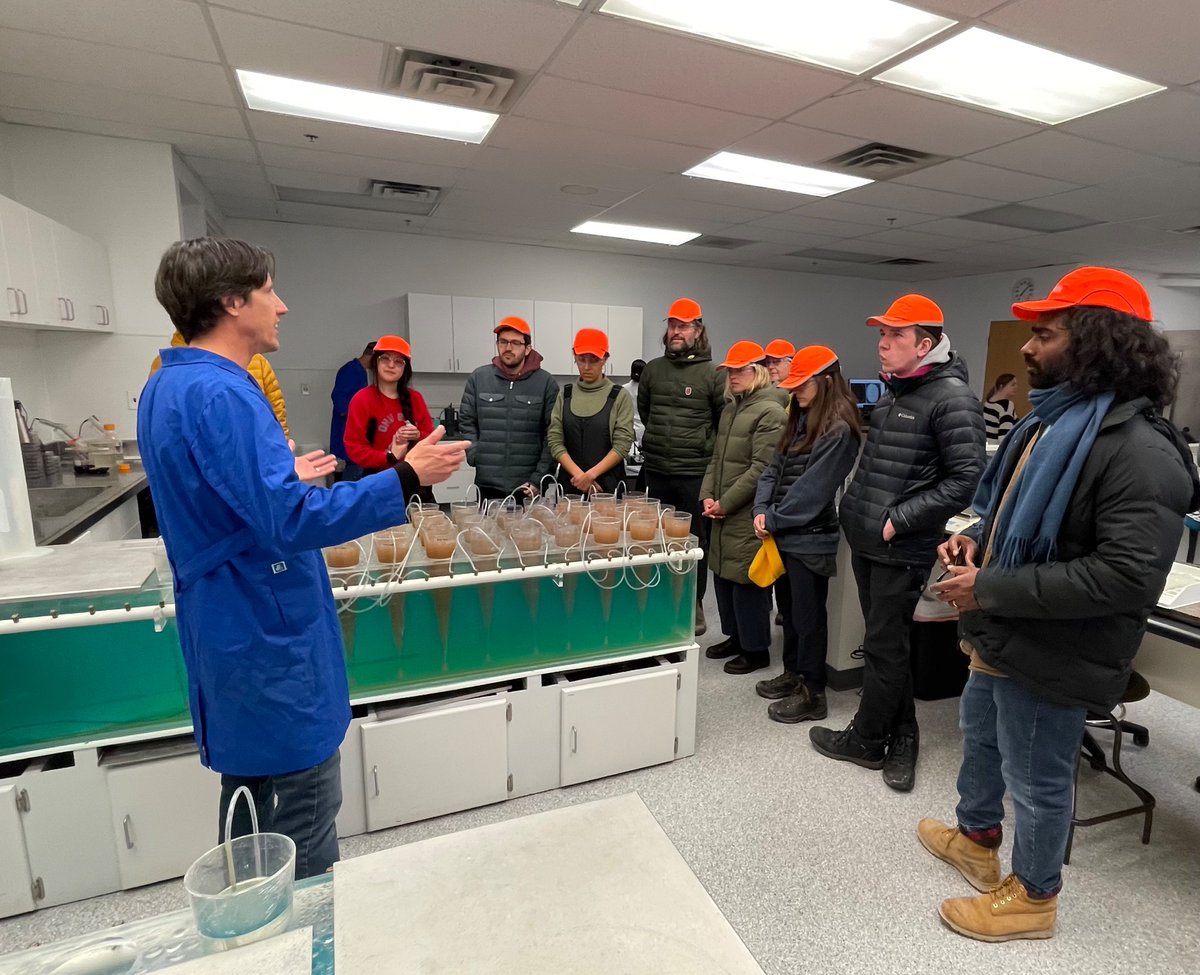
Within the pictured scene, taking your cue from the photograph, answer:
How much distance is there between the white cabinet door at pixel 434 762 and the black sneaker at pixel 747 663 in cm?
141

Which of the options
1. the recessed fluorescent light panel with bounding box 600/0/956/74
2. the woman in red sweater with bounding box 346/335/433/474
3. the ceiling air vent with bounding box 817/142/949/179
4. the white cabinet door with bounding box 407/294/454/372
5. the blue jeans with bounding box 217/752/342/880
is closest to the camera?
the blue jeans with bounding box 217/752/342/880

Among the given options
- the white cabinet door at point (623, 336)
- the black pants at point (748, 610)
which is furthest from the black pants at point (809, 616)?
the white cabinet door at point (623, 336)

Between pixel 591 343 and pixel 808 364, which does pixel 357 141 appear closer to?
pixel 591 343

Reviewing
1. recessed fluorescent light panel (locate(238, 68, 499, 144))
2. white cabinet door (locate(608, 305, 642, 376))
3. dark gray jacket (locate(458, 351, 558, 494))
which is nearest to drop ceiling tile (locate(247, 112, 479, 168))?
recessed fluorescent light panel (locate(238, 68, 499, 144))

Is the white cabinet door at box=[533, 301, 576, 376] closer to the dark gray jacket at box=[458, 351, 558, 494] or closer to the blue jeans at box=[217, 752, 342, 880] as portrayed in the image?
the dark gray jacket at box=[458, 351, 558, 494]

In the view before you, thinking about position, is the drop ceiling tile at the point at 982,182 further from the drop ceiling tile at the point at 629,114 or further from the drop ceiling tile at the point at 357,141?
the drop ceiling tile at the point at 357,141

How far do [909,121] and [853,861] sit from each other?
3210 mm

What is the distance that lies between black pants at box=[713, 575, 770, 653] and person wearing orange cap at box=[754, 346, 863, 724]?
17 cm

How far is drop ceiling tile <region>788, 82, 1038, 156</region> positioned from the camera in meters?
2.97

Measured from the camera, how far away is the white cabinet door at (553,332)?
246 inches

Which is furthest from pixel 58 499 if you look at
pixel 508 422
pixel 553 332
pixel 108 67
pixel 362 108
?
pixel 553 332

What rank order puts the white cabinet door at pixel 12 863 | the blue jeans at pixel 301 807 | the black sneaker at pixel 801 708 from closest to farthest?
the blue jeans at pixel 301 807 → the white cabinet door at pixel 12 863 → the black sneaker at pixel 801 708

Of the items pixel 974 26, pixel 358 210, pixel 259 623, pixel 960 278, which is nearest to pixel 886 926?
pixel 259 623

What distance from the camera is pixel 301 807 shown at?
1346 millimetres
